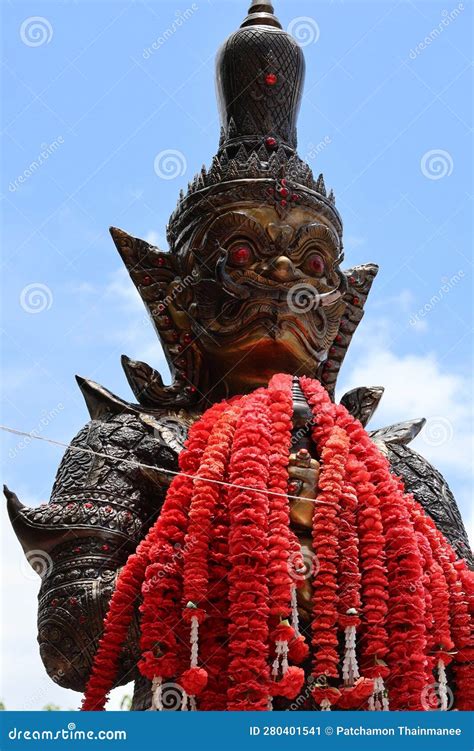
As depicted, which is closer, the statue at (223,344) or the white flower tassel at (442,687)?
the white flower tassel at (442,687)

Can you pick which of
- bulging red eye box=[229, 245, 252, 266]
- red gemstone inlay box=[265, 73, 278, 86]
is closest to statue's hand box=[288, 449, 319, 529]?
bulging red eye box=[229, 245, 252, 266]

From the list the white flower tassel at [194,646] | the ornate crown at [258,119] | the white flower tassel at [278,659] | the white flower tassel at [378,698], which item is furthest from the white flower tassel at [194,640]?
the ornate crown at [258,119]

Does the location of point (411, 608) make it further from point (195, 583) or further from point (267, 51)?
point (267, 51)

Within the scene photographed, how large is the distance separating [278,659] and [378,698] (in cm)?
43

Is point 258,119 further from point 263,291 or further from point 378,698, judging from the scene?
point 378,698

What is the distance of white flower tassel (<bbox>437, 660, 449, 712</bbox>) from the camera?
4.73 metres

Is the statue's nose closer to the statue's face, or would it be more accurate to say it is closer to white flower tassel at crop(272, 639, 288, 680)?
the statue's face

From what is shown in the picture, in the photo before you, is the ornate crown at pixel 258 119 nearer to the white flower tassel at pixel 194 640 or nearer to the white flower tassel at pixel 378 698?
the white flower tassel at pixel 194 640

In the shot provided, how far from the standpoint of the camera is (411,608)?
15.2 feet

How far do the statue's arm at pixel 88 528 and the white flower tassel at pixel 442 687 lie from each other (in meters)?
1.29

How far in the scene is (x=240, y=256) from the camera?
225 inches

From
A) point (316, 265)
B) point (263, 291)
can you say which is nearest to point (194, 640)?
point (263, 291)

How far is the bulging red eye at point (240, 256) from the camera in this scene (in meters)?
5.72

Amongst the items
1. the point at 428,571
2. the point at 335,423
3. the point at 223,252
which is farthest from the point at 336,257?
the point at 428,571
